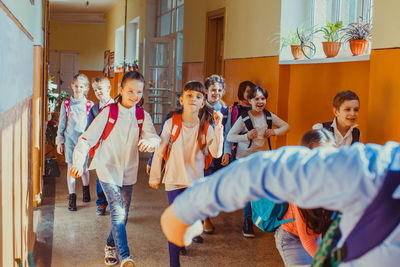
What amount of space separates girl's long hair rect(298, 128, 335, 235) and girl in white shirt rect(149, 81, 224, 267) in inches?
63.0

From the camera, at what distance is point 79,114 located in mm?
5473

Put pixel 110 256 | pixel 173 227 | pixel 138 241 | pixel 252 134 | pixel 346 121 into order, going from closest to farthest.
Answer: pixel 173 227 < pixel 110 256 < pixel 346 121 < pixel 138 241 < pixel 252 134

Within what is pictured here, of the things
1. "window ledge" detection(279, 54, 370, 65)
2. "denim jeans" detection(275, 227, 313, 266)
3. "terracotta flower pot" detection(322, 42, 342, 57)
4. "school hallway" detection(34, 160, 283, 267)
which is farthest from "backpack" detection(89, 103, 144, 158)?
"terracotta flower pot" detection(322, 42, 342, 57)

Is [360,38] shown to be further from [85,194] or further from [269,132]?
[85,194]

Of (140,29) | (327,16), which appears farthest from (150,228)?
(140,29)

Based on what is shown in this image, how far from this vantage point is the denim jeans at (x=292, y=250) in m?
2.28

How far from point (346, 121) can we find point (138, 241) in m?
2.00

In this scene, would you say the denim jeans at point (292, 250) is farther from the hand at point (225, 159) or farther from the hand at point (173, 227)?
the hand at point (225, 159)

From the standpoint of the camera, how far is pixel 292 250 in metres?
2.31

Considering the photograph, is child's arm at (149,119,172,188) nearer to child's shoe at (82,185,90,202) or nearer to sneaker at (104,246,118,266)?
sneaker at (104,246,118,266)

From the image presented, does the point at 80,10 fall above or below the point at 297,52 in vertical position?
above

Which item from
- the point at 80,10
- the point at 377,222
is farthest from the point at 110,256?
the point at 80,10

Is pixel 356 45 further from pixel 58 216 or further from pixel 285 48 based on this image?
pixel 58 216

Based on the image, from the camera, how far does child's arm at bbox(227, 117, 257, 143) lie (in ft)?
14.5
